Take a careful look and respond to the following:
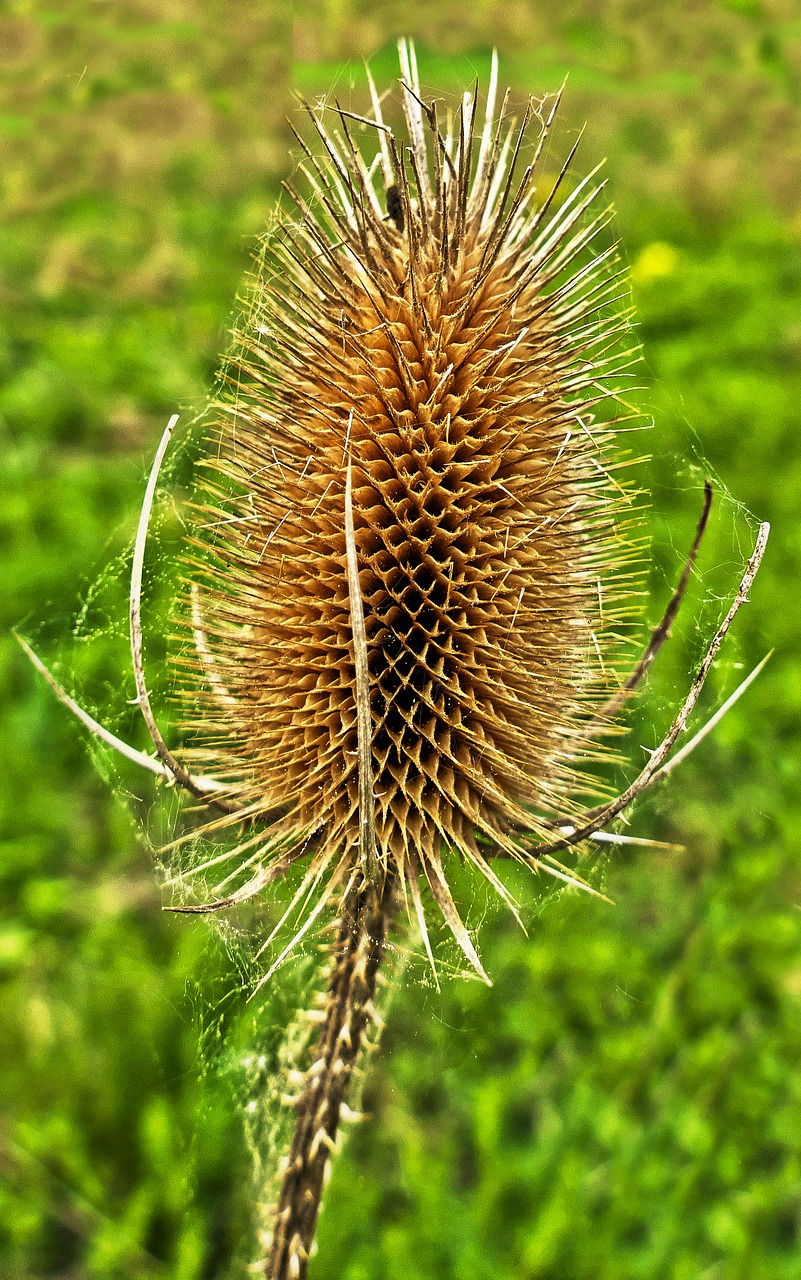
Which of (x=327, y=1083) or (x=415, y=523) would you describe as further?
(x=327, y=1083)

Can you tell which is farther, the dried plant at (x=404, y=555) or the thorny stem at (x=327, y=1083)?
the thorny stem at (x=327, y=1083)

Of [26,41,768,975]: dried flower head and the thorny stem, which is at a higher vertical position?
[26,41,768,975]: dried flower head

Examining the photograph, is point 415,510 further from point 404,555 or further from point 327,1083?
point 327,1083

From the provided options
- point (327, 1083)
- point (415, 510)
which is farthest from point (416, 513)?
point (327, 1083)

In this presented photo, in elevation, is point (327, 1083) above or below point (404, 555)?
below

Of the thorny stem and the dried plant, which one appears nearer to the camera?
the dried plant

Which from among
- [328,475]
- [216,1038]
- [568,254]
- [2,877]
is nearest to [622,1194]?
[216,1038]
